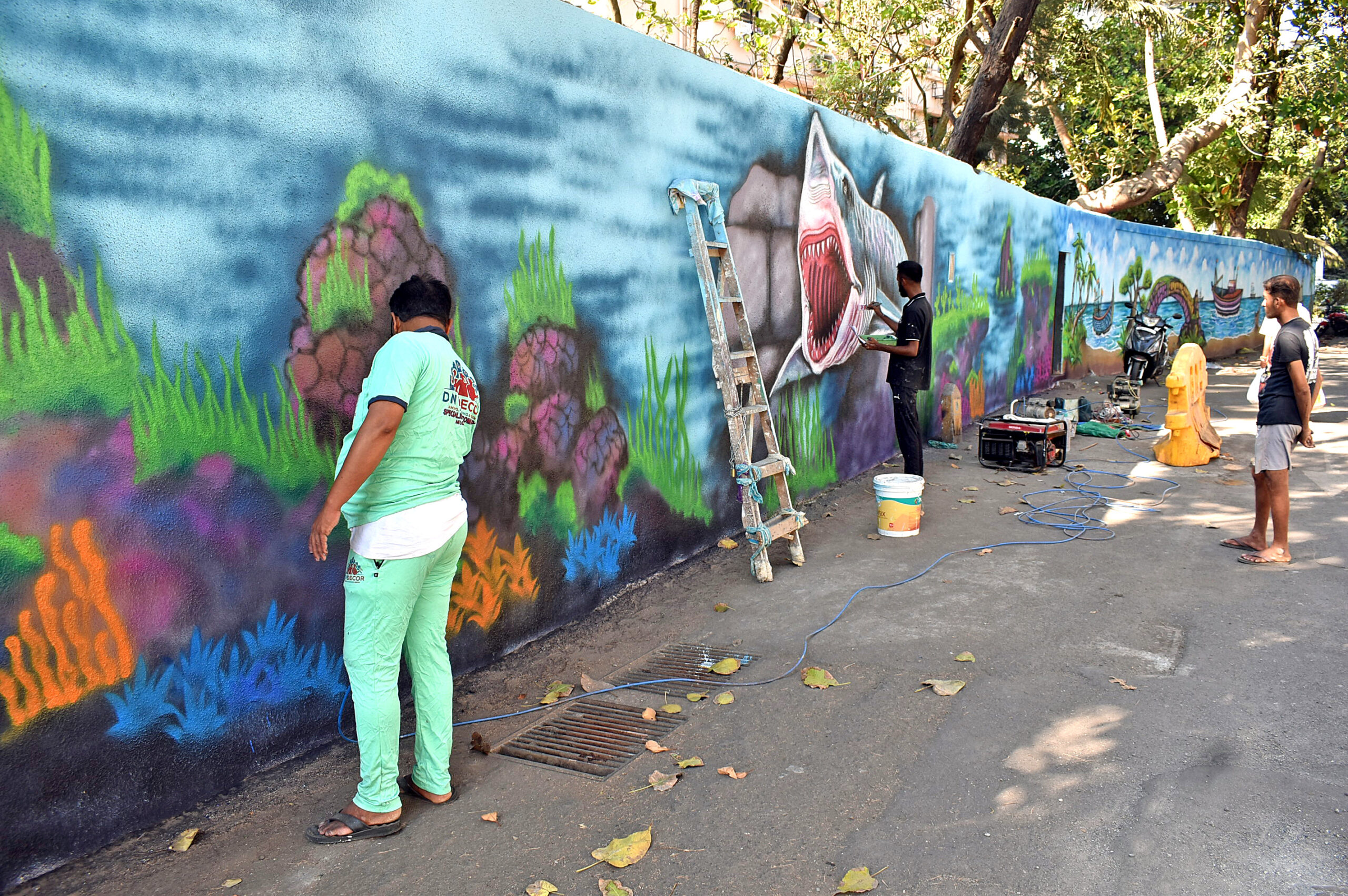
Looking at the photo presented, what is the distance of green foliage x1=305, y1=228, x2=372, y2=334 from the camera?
3.84 m

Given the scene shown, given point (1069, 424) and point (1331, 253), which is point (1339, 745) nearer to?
point (1069, 424)

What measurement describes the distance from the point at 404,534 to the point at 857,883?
189cm

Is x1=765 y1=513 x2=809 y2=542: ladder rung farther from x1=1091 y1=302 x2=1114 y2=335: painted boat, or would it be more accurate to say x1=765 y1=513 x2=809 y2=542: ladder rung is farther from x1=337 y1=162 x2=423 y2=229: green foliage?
x1=1091 y1=302 x2=1114 y2=335: painted boat

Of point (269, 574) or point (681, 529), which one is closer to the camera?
point (269, 574)

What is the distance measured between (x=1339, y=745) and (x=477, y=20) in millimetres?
4944

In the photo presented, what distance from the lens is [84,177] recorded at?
312 centimetres

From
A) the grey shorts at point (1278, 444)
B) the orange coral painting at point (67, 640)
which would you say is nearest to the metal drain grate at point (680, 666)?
the orange coral painting at point (67, 640)

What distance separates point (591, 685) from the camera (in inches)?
184

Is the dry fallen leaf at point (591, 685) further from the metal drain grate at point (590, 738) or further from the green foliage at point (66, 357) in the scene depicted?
the green foliage at point (66, 357)

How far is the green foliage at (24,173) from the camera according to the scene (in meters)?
2.91

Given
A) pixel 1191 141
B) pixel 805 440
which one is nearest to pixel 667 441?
pixel 805 440

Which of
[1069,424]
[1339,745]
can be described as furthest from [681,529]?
[1069,424]

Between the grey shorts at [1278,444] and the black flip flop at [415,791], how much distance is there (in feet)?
17.6

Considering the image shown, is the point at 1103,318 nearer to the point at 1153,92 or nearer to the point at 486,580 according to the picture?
the point at 1153,92
